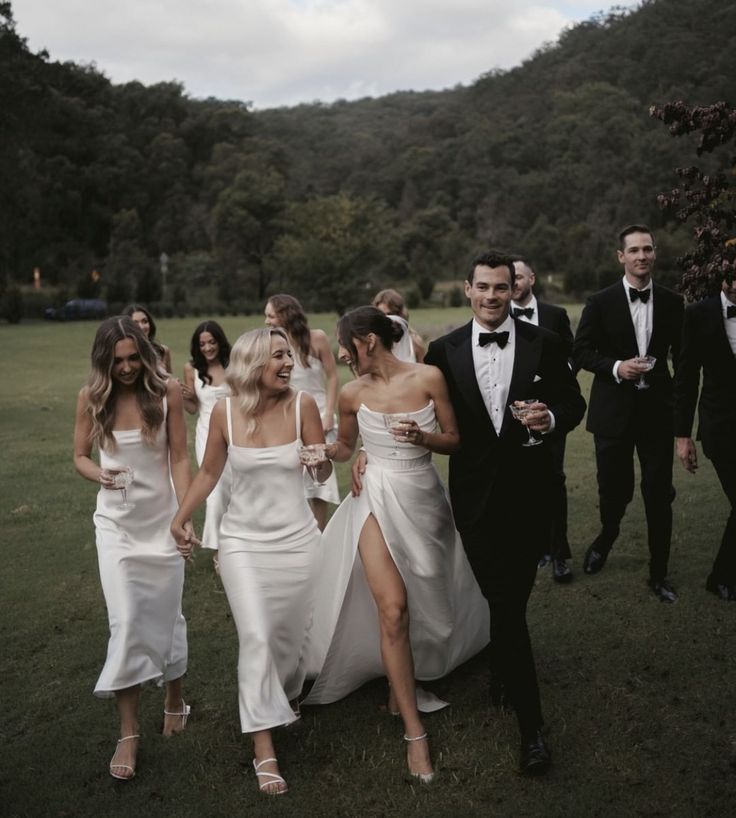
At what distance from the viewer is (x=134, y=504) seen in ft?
15.7

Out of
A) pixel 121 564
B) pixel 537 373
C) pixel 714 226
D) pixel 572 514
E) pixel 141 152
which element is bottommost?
pixel 572 514

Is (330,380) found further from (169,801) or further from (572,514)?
(169,801)

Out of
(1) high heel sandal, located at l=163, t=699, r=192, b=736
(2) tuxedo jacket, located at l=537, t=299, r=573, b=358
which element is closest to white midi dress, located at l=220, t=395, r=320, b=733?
(1) high heel sandal, located at l=163, t=699, r=192, b=736

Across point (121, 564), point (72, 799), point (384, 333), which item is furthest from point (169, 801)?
point (384, 333)

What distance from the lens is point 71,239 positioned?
84.9 meters

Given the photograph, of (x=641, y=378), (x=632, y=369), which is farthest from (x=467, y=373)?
(x=641, y=378)

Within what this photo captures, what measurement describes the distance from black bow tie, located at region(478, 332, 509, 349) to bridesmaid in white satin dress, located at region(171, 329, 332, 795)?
1.01m

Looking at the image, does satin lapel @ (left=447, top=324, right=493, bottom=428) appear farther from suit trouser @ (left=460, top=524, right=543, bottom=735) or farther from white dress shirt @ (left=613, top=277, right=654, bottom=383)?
white dress shirt @ (left=613, top=277, right=654, bottom=383)

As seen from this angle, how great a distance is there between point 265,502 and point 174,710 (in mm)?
1409

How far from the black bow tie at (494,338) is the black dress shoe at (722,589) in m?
3.35

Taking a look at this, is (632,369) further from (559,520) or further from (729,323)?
(559,520)

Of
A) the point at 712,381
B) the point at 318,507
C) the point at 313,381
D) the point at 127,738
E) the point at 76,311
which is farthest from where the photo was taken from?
the point at 76,311

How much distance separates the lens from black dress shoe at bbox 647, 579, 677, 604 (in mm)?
6805

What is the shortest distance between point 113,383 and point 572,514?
6344mm
